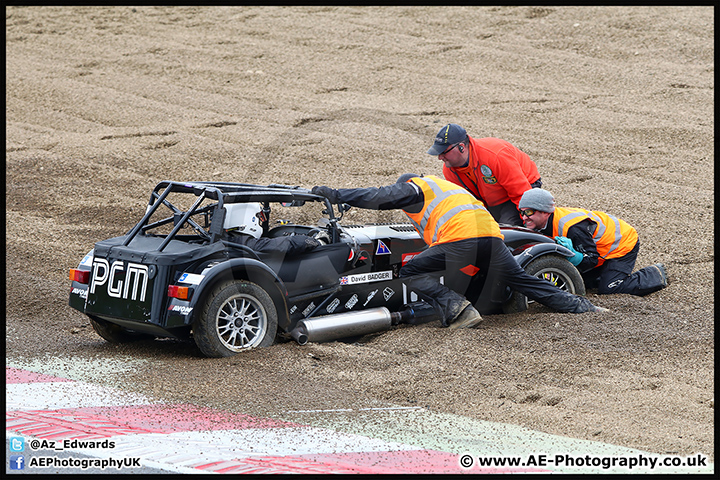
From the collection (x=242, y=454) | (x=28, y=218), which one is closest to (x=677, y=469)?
(x=242, y=454)

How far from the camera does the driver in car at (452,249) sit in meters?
7.66

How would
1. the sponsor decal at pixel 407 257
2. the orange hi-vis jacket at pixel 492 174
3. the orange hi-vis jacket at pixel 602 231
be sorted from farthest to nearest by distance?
the orange hi-vis jacket at pixel 492 174
the orange hi-vis jacket at pixel 602 231
the sponsor decal at pixel 407 257

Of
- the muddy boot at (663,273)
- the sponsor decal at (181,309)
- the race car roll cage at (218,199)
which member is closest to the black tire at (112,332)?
the race car roll cage at (218,199)

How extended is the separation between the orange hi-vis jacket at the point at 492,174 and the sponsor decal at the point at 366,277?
206cm

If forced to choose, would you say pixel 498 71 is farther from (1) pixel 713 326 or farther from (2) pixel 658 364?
(2) pixel 658 364

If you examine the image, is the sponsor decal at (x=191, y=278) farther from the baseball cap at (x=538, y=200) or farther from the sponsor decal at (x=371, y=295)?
the baseball cap at (x=538, y=200)

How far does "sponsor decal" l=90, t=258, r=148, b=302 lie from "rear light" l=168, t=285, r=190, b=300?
0.25 m

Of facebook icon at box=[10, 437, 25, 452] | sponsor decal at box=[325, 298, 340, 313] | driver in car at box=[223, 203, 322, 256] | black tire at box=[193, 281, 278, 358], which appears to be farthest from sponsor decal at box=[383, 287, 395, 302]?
Result: facebook icon at box=[10, 437, 25, 452]

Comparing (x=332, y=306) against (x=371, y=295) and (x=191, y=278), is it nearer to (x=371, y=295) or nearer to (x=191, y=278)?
(x=371, y=295)

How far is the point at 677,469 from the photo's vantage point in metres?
4.97

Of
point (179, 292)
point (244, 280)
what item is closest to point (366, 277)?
point (244, 280)

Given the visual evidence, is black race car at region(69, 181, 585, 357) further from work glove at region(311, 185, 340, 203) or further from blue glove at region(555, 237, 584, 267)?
blue glove at region(555, 237, 584, 267)

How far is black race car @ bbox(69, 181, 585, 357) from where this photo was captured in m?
6.91

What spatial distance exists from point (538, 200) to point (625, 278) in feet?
4.71
